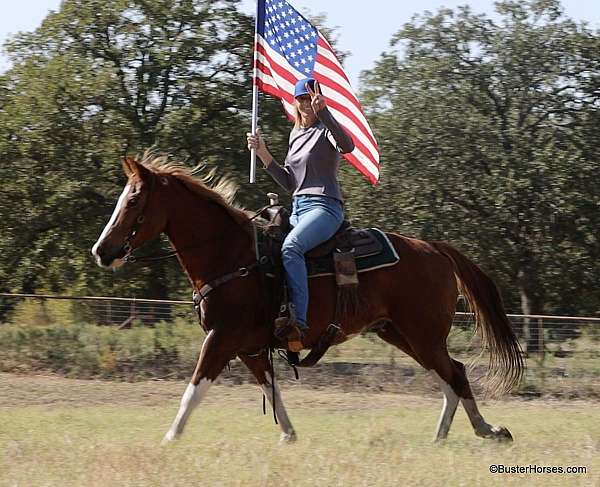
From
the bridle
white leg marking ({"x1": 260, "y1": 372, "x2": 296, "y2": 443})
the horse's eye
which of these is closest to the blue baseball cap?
the bridle

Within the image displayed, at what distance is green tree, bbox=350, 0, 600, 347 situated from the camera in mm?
20516

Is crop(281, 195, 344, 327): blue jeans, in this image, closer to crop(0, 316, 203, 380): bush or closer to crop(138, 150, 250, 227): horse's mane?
crop(138, 150, 250, 227): horse's mane

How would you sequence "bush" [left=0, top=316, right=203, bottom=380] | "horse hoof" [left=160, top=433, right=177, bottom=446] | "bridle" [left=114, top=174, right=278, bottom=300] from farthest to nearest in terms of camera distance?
"bush" [left=0, top=316, right=203, bottom=380] < "bridle" [left=114, top=174, right=278, bottom=300] < "horse hoof" [left=160, top=433, right=177, bottom=446]

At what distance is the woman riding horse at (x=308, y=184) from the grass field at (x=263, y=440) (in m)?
1.22

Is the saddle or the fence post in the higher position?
the saddle

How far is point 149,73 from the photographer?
21.6 meters

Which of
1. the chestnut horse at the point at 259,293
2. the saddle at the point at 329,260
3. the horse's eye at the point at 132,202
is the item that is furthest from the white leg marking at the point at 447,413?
the horse's eye at the point at 132,202

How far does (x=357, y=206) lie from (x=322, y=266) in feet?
45.8

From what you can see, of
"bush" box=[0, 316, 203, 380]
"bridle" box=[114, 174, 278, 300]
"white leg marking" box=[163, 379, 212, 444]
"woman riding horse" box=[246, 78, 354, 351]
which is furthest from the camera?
"bush" box=[0, 316, 203, 380]

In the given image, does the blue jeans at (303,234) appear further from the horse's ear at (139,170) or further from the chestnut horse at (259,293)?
the horse's ear at (139,170)

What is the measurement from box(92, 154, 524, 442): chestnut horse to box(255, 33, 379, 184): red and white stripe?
0.82m

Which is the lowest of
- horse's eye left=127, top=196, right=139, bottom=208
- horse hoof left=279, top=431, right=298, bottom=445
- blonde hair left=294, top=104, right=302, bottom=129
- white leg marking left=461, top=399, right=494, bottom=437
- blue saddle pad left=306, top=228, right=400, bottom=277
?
horse hoof left=279, top=431, right=298, bottom=445

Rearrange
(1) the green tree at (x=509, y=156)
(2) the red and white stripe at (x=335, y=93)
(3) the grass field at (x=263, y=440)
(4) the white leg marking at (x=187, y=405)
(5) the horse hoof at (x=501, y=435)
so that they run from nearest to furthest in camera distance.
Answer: (3) the grass field at (x=263, y=440) < (4) the white leg marking at (x=187, y=405) < (5) the horse hoof at (x=501, y=435) < (2) the red and white stripe at (x=335, y=93) < (1) the green tree at (x=509, y=156)

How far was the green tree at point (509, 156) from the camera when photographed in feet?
67.3
